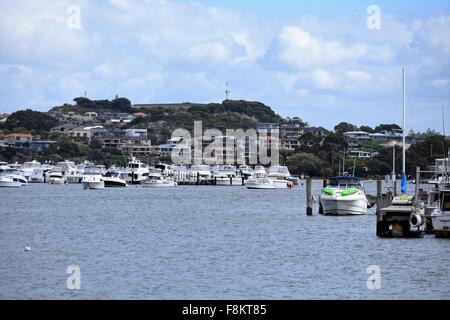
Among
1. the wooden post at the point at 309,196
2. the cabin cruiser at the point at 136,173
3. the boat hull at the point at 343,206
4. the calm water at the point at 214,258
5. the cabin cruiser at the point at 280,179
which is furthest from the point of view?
the cabin cruiser at the point at 136,173

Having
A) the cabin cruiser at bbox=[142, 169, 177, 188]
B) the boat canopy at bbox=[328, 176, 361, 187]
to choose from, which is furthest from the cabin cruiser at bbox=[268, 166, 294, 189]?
the boat canopy at bbox=[328, 176, 361, 187]

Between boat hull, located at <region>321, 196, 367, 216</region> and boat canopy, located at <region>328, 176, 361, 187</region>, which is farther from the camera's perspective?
boat canopy, located at <region>328, 176, 361, 187</region>

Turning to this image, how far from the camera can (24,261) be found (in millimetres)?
52469

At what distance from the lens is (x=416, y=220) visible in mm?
60688

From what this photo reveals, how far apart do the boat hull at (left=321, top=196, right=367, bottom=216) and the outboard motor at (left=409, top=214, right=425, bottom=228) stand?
67.8 ft

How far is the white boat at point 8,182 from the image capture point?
174750mm

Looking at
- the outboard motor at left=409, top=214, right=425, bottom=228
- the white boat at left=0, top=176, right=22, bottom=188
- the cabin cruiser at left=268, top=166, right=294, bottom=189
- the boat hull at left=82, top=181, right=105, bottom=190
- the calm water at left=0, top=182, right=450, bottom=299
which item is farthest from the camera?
the cabin cruiser at left=268, top=166, right=294, bottom=189

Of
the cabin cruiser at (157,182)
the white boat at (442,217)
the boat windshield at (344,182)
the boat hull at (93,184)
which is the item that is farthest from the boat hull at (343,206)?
the cabin cruiser at (157,182)

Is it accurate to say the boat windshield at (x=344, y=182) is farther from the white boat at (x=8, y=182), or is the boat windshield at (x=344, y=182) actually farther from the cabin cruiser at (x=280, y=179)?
Answer: the white boat at (x=8, y=182)

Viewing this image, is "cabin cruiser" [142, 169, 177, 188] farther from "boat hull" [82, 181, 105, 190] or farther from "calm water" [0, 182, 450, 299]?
"calm water" [0, 182, 450, 299]

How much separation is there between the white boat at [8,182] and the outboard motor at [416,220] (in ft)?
401

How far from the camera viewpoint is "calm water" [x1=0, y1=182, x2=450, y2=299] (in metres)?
43.6
